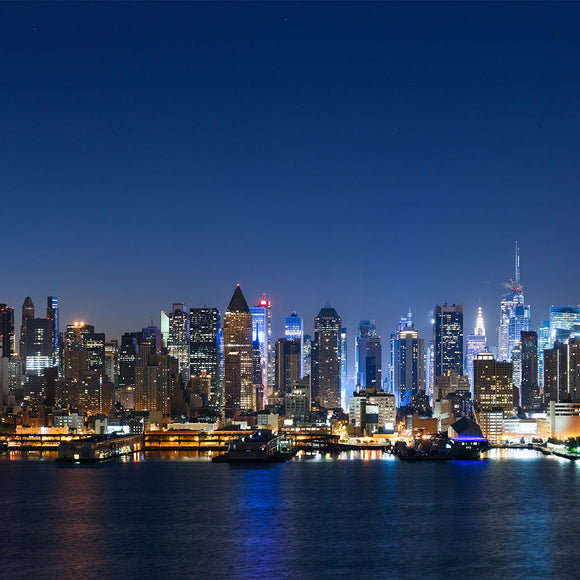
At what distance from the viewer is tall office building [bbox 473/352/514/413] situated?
171750mm

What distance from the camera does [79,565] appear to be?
3606 cm

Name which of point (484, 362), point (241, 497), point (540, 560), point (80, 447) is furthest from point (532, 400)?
point (540, 560)

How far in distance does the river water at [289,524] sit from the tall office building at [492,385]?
97.6 metres

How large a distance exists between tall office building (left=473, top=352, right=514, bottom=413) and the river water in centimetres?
9762

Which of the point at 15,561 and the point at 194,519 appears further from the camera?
the point at 194,519

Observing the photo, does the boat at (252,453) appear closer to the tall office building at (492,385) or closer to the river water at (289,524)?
the river water at (289,524)

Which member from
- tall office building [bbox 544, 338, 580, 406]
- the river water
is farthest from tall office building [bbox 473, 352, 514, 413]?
the river water

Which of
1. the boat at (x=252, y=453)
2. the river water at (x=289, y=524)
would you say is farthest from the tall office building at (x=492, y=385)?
the river water at (x=289, y=524)

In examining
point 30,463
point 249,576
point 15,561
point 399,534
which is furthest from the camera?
point 30,463

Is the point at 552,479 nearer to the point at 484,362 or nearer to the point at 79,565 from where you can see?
the point at 79,565

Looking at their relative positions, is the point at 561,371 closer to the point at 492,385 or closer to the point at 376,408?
the point at 492,385

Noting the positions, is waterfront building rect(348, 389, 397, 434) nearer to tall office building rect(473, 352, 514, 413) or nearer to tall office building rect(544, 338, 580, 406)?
tall office building rect(473, 352, 514, 413)

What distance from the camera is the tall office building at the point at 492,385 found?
171750 millimetres

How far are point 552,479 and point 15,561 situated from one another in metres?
43.9
